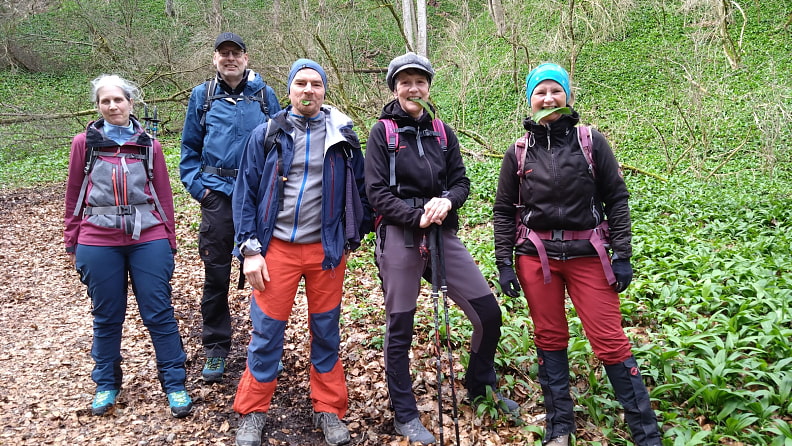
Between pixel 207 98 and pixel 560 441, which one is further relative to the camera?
pixel 207 98

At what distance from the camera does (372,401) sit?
13.0ft

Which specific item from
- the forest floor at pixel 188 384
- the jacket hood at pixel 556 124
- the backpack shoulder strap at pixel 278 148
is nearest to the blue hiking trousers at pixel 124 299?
the forest floor at pixel 188 384

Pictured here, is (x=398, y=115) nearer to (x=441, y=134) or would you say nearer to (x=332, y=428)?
(x=441, y=134)

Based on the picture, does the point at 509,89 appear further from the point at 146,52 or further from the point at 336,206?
the point at 336,206

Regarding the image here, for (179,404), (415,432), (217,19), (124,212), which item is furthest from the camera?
(217,19)

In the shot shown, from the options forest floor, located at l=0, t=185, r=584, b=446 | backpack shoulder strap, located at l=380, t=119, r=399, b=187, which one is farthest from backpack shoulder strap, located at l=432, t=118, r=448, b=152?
forest floor, located at l=0, t=185, r=584, b=446

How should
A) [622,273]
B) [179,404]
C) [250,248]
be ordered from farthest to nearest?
[179,404] → [250,248] → [622,273]

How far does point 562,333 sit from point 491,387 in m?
0.70

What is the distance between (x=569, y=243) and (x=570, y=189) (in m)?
0.31

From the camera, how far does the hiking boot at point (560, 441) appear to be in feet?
10.6

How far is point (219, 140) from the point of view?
393 cm

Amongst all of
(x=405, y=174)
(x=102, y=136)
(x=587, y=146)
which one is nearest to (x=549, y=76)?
(x=587, y=146)

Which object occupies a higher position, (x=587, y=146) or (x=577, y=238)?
(x=587, y=146)

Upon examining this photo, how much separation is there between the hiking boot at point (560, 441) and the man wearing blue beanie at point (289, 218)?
Result: 1.26 metres
